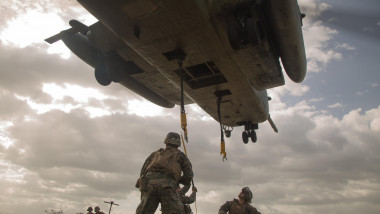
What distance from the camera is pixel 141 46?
25.1 ft

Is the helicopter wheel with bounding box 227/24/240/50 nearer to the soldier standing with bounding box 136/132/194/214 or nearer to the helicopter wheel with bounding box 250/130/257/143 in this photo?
the soldier standing with bounding box 136/132/194/214

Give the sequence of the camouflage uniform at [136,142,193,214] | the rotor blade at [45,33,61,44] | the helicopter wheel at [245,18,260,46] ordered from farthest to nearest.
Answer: the rotor blade at [45,33,61,44] < the helicopter wheel at [245,18,260,46] < the camouflage uniform at [136,142,193,214]

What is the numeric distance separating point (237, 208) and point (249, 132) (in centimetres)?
830

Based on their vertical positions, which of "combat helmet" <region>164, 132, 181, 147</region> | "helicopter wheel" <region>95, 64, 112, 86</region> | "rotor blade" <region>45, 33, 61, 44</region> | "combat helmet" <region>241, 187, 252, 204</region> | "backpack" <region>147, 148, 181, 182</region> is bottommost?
"combat helmet" <region>241, 187, 252, 204</region>

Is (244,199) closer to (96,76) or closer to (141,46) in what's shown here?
(141,46)

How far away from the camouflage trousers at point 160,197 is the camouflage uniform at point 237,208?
6.94ft

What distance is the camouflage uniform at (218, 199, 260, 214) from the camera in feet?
21.3

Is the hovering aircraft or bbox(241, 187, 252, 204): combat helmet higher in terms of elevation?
the hovering aircraft

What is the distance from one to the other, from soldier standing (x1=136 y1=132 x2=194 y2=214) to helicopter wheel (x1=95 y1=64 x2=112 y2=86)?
4818 mm

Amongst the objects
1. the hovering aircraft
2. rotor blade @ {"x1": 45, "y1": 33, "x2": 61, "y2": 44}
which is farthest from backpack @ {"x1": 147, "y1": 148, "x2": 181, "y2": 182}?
rotor blade @ {"x1": 45, "y1": 33, "x2": 61, "y2": 44}

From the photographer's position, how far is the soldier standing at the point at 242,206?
650 centimetres

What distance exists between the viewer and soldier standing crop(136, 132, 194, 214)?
15.6 feet

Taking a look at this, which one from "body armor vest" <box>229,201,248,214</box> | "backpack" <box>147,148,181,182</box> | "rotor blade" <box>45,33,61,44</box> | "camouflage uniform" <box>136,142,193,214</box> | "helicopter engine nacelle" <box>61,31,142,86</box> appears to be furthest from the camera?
"helicopter engine nacelle" <box>61,31,142,86</box>

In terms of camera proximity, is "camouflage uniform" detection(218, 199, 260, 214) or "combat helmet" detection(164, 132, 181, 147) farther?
"camouflage uniform" detection(218, 199, 260, 214)
